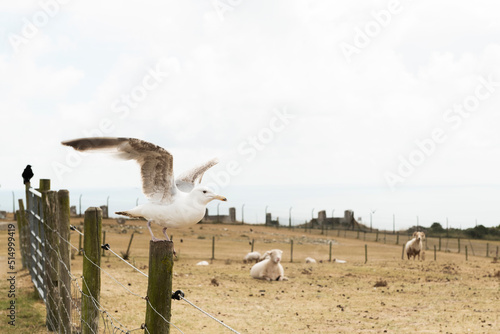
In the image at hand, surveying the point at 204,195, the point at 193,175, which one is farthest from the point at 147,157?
the point at 193,175

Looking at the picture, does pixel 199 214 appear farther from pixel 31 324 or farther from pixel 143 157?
pixel 31 324

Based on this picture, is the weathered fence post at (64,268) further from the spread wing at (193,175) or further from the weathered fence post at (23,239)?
the weathered fence post at (23,239)

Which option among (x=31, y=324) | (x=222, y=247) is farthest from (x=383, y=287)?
(x=222, y=247)

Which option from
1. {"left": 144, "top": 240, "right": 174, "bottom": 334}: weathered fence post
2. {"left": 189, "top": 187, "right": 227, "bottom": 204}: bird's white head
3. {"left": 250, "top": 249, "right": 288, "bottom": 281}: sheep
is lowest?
{"left": 250, "top": 249, "right": 288, "bottom": 281}: sheep

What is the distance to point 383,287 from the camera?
15.9 meters

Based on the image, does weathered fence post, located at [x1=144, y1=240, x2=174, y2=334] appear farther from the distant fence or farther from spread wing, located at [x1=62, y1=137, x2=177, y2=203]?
the distant fence

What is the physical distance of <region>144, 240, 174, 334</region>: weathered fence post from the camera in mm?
3914

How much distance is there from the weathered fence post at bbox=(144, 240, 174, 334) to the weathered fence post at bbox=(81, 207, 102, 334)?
250 centimetres

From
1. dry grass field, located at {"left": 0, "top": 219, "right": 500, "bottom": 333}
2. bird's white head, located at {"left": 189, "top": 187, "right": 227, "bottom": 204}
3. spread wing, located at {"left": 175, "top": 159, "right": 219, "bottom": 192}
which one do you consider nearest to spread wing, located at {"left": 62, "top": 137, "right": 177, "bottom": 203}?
bird's white head, located at {"left": 189, "top": 187, "right": 227, "bottom": 204}

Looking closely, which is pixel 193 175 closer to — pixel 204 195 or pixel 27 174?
pixel 204 195

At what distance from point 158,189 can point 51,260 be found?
4.70 metres

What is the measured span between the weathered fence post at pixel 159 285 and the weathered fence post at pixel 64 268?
4.41 metres

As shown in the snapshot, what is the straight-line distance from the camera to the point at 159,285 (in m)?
3.99

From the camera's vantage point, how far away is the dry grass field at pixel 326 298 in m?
10.5
